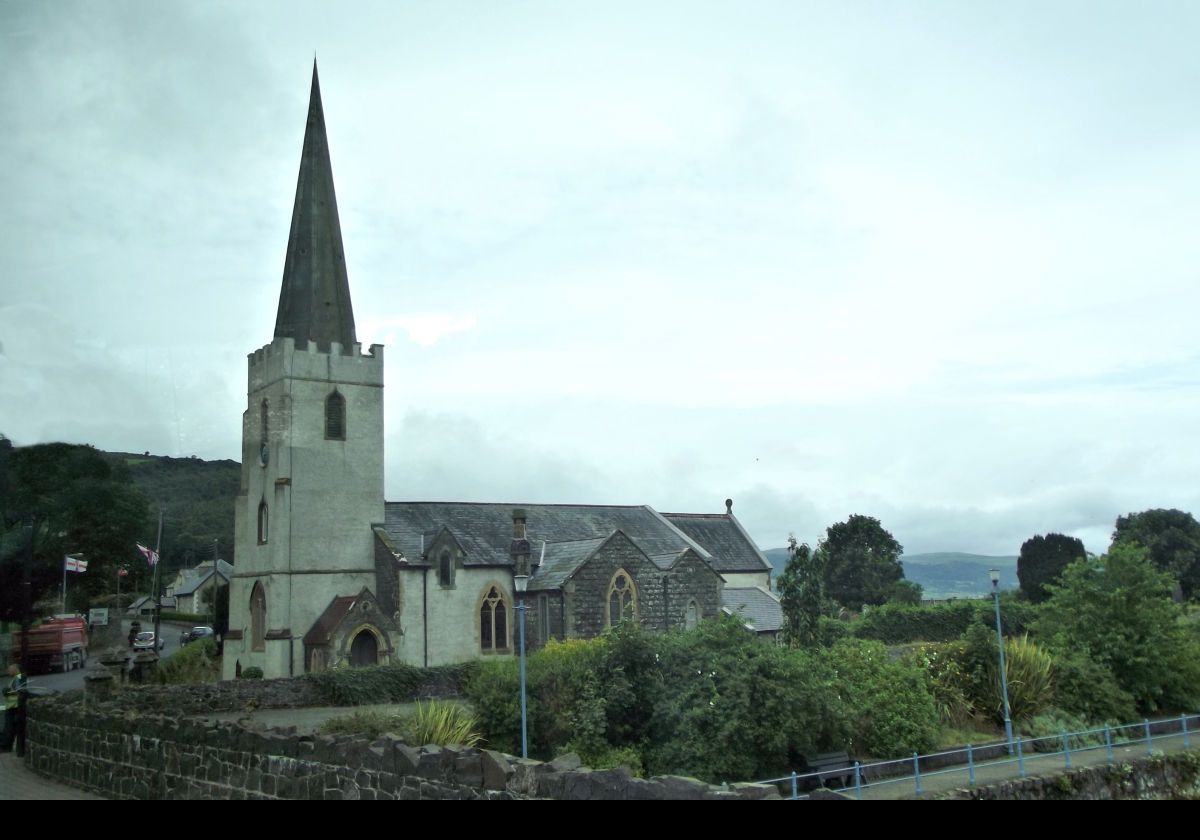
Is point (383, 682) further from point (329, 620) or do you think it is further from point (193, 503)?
point (193, 503)

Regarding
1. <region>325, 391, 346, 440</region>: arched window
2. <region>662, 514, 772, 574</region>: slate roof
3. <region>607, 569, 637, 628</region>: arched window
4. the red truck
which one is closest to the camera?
<region>607, 569, 637, 628</region>: arched window

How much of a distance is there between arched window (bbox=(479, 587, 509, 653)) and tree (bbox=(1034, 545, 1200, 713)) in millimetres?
22587

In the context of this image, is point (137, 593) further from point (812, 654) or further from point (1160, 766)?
point (1160, 766)

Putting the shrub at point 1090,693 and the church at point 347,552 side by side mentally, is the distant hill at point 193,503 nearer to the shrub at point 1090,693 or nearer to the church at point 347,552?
the church at point 347,552

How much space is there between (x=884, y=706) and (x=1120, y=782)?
5.17m

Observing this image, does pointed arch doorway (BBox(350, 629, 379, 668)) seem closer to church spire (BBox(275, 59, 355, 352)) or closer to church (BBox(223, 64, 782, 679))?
church (BBox(223, 64, 782, 679))

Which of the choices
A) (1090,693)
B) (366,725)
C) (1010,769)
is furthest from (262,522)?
(1090,693)

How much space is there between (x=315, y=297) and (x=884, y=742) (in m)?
30.2

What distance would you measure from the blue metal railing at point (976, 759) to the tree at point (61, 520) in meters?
13.6

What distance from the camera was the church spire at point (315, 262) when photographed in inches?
1640

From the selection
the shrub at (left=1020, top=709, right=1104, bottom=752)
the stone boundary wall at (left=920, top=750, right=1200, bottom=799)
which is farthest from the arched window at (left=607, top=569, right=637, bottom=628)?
the stone boundary wall at (left=920, top=750, right=1200, bottom=799)

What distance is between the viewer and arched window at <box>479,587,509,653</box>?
41.8m
